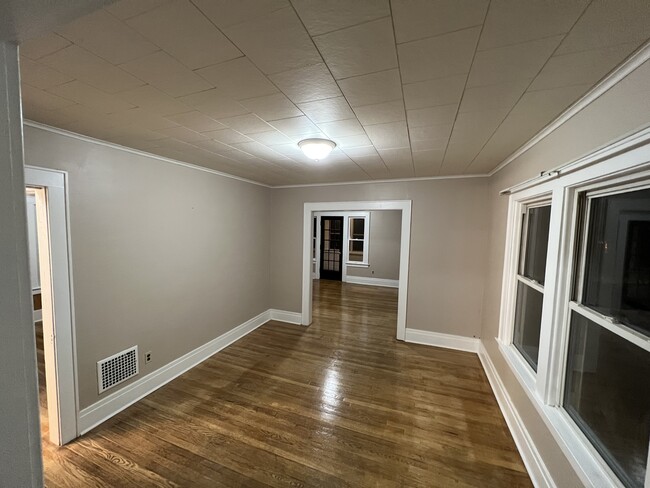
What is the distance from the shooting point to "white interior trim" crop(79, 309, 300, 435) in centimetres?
227

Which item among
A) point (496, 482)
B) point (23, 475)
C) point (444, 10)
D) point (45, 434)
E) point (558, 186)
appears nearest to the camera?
point (23, 475)

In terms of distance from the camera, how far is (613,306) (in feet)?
4.55

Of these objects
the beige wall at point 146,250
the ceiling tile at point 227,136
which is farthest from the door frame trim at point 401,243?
the ceiling tile at point 227,136

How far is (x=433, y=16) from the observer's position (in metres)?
0.90

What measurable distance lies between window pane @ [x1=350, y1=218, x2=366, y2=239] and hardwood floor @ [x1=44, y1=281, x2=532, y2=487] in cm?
489

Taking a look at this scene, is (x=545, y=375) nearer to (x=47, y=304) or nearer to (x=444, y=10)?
(x=444, y=10)

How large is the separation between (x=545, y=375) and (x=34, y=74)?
3276mm

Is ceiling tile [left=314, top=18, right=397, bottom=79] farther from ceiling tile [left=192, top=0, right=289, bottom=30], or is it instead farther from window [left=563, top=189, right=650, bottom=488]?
window [left=563, top=189, right=650, bottom=488]

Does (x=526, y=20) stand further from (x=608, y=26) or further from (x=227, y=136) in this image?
(x=227, y=136)

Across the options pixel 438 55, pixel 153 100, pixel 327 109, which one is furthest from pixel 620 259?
pixel 153 100

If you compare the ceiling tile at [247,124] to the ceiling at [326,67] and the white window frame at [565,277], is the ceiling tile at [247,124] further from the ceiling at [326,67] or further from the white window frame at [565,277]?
the white window frame at [565,277]

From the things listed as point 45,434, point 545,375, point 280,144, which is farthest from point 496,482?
point 45,434

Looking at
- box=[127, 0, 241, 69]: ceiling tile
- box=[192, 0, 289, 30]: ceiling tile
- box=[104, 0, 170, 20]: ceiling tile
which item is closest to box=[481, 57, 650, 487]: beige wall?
box=[192, 0, 289, 30]: ceiling tile

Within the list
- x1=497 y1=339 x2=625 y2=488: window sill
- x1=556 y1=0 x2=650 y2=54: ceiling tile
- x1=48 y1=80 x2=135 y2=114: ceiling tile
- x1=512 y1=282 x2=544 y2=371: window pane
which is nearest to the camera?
x1=556 y1=0 x2=650 y2=54: ceiling tile
